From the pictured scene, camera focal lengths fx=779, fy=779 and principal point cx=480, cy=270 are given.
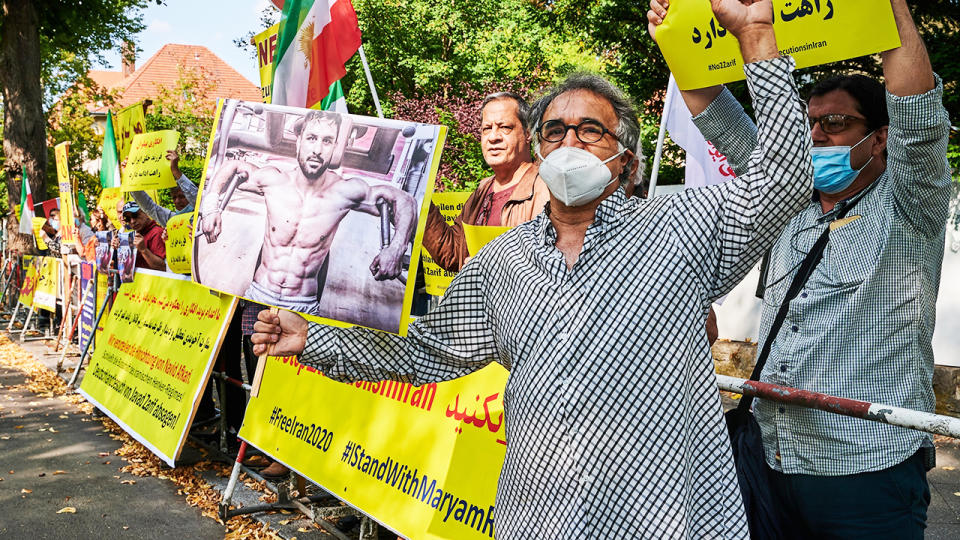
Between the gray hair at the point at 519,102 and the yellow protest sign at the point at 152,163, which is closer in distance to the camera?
the gray hair at the point at 519,102

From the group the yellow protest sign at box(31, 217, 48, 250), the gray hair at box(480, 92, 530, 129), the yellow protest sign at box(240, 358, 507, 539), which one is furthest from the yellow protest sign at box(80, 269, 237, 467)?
the yellow protest sign at box(31, 217, 48, 250)

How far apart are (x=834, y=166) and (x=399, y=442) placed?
7.86ft

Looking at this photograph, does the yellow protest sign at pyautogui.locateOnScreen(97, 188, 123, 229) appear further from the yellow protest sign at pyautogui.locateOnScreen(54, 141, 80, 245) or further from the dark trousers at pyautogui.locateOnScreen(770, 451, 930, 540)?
the dark trousers at pyautogui.locateOnScreen(770, 451, 930, 540)

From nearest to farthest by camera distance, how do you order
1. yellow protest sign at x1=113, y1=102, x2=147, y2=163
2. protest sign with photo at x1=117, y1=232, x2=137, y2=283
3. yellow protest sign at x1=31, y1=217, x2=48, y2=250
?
protest sign with photo at x1=117, y1=232, x2=137, y2=283 < yellow protest sign at x1=113, y1=102, x2=147, y2=163 < yellow protest sign at x1=31, y1=217, x2=48, y2=250

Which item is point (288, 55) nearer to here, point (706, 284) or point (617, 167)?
point (617, 167)

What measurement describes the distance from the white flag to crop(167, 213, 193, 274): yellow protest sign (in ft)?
13.6

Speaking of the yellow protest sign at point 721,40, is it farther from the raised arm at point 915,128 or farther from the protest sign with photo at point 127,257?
the protest sign with photo at point 127,257

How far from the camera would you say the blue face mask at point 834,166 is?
2.30 meters

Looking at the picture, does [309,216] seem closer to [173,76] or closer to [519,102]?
[519,102]

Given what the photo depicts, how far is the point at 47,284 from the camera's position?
14.2 meters

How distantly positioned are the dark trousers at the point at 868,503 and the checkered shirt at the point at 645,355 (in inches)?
19.3

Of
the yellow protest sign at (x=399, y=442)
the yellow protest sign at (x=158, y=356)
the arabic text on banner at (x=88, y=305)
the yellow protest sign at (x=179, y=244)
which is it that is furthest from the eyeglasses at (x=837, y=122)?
the arabic text on banner at (x=88, y=305)

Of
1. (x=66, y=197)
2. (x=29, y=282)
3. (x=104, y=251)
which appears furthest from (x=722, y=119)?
(x=29, y=282)

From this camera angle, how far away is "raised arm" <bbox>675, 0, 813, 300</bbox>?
1680 millimetres
